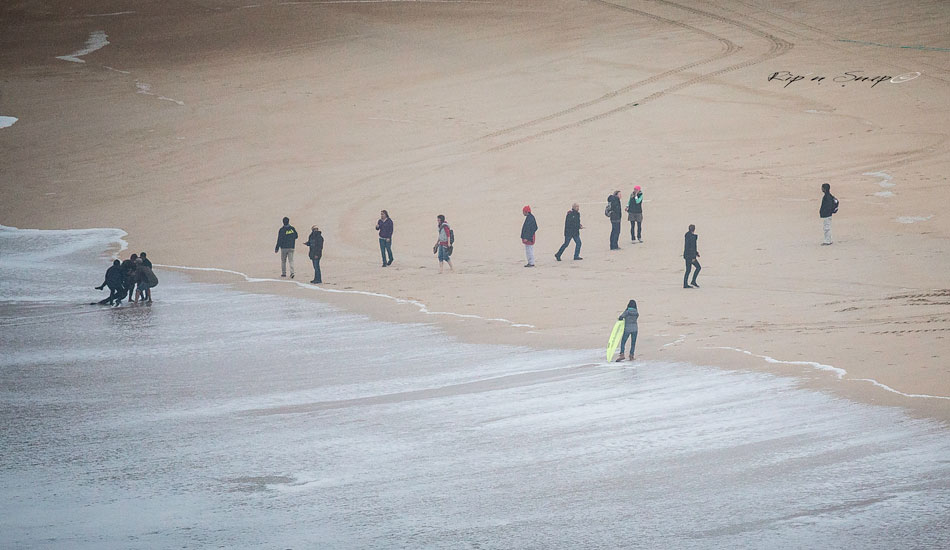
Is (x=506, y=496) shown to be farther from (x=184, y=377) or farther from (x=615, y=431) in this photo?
(x=184, y=377)

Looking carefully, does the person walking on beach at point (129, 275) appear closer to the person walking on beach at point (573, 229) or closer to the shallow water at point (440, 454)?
the shallow water at point (440, 454)

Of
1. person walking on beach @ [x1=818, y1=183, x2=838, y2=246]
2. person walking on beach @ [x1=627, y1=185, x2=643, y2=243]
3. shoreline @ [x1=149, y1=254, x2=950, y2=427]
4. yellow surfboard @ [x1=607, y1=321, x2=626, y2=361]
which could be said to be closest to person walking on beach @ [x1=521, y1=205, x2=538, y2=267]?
person walking on beach @ [x1=627, y1=185, x2=643, y2=243]

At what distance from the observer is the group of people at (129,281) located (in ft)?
69.7

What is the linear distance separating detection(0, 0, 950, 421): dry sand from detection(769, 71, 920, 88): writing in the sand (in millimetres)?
246

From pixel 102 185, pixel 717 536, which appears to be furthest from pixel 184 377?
pixel 102 185

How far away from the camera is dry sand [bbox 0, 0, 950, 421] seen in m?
18.0

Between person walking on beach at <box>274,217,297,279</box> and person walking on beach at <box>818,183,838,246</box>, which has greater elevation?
person walking on beach at <box>818,183,838,246</box>

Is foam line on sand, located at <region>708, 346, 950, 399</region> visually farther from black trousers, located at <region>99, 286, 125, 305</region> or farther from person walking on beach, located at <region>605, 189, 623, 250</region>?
black trousers, located at <region>99, 286, 125, 305</region>

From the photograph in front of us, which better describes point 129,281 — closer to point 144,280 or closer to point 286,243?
point 144,280

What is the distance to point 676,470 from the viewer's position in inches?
374

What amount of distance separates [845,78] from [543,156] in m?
14.0

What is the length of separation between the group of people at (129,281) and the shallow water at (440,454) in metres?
5.13

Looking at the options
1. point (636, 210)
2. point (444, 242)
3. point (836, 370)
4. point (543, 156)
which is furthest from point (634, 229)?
point (836, 370)

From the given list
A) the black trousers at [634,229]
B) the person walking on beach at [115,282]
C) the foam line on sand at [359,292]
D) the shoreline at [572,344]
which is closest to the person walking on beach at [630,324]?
the shoreline at [572,344]
